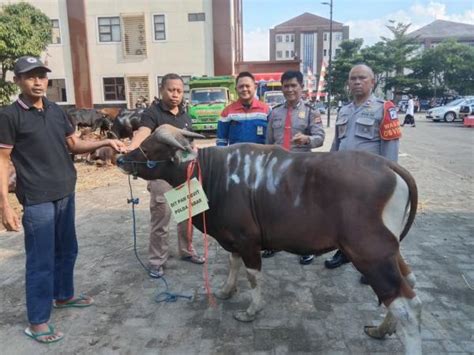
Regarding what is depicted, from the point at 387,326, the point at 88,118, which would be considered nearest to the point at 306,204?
the point at 387,326

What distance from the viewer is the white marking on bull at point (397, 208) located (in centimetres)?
285

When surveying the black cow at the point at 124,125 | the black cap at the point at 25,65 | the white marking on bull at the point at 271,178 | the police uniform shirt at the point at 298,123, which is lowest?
the black cow at the point at 124,125

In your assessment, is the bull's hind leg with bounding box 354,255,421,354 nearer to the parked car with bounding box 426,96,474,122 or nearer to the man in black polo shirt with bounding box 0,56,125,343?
the man in black polo shirt with bounding box 0,56,125,343

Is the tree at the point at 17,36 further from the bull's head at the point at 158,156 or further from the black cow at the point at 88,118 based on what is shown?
the bull's head at the point at 158,156

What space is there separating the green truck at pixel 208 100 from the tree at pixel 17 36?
7.22 m

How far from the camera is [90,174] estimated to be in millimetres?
10484

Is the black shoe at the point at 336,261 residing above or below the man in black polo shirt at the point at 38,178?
below

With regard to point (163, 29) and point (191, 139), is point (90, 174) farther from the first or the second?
point (163, 29)

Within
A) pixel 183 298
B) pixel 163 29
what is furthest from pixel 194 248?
pixel 163 29

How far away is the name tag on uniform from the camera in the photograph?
10.8ft

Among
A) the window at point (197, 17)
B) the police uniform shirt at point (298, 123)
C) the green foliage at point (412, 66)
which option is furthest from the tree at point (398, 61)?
the police uniform shirt at point (298, 123)

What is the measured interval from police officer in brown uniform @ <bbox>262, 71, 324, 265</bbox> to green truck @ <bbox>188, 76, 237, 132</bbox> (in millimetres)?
12445

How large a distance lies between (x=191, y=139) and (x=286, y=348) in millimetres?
1813

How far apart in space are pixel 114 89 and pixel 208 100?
13304 millimetres
